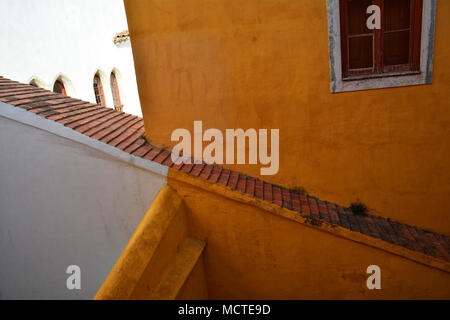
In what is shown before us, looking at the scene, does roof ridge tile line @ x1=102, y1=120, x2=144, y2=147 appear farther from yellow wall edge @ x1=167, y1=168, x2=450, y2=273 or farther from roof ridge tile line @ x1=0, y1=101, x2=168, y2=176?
yellow wall edge @ x1=167, y1=168, x2=450, y2=273

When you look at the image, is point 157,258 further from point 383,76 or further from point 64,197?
point 383,76

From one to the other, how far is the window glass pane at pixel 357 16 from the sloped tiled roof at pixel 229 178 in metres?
2.60

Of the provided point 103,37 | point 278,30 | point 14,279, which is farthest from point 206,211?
point 103,37

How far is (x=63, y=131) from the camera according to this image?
4086 millimetres

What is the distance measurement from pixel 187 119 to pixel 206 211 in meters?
1.49

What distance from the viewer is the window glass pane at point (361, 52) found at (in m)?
4.64

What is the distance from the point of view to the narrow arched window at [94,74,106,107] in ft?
43.6

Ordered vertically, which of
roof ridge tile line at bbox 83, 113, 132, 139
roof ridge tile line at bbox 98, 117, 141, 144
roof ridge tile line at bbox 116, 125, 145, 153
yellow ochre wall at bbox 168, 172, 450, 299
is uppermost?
roof ridge tile line at bbox 83, 113, 132, 139

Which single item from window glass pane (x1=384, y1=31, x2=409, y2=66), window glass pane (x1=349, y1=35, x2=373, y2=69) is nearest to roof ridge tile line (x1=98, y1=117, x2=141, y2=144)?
window glass pane (x1=349, y1=35, x2=373, y2=69)

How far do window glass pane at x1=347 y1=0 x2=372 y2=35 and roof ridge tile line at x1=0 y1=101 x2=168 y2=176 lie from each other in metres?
3.54

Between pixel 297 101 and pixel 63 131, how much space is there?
3285 mm

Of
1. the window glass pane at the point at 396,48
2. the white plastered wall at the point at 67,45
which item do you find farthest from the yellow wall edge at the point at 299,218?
the white plastered wall at the point at 67,45

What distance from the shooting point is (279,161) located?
4.93 metres
